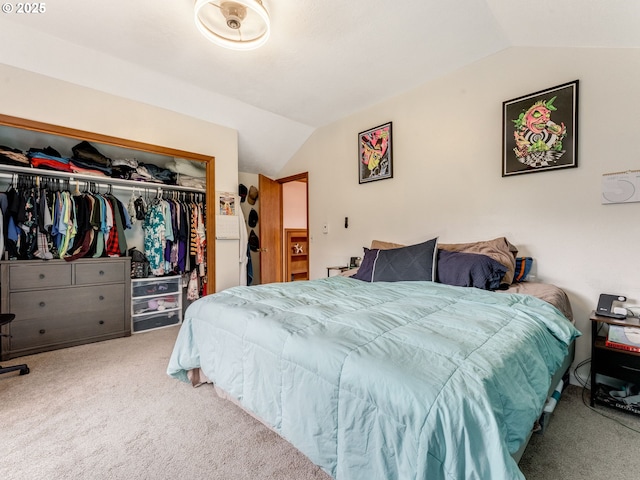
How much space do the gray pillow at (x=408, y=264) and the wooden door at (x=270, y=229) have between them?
7.43 ft

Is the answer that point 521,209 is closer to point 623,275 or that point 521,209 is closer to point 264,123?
point 623,275

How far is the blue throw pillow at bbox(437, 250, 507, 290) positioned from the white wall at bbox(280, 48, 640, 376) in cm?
50

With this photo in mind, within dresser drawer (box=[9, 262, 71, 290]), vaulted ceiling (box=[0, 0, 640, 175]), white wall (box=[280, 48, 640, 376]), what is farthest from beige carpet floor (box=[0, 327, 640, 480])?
vaulted ceiling (box=[0, 0, 640, 175])

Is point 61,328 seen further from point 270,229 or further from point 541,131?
point 541,131

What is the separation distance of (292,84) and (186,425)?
9.78ft

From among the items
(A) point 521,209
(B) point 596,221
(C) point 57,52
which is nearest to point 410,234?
(A) point 521,209

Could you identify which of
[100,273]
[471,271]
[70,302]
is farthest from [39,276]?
[471,271]

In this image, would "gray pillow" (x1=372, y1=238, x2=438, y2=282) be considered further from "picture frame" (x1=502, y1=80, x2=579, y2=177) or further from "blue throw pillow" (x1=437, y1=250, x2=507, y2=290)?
"picture frame" (x1=502, y1=80, x2=579, y2=177)

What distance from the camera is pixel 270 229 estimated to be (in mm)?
4477

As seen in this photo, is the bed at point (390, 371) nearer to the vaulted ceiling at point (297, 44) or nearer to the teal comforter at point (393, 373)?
the teal comforter at point (393, 373)

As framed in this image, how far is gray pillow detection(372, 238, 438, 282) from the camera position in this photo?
2.31 m

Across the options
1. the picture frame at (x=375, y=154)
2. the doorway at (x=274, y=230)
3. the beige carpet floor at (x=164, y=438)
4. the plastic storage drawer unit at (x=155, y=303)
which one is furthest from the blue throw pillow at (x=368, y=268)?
the plastic storage drawer unit at (x=155, y=303)

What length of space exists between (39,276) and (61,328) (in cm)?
52

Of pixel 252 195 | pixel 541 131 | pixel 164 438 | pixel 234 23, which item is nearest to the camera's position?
pixel 164 438
